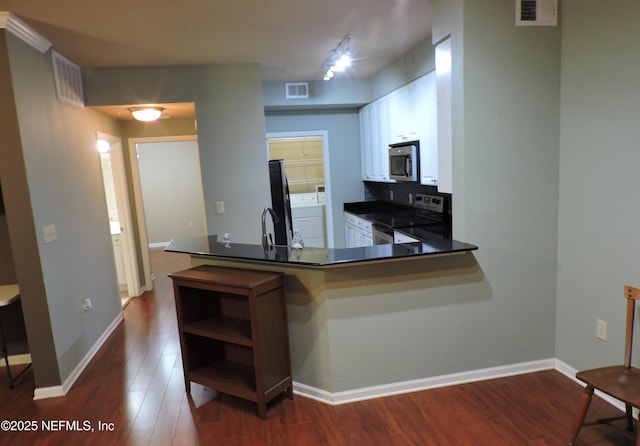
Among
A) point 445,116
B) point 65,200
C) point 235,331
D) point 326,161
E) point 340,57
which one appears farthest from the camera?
point 326,161

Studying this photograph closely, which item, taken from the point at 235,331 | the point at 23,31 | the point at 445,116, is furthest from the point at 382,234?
the point at 23,31

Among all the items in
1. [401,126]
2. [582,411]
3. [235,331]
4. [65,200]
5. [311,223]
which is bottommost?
[582,411]

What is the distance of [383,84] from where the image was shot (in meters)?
4.66

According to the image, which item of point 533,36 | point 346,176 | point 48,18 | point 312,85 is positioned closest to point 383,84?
point 312,85

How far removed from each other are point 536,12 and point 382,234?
7.91 ft

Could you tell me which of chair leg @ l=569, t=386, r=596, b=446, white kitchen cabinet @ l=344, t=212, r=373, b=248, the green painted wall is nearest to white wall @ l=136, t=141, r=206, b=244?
white kitchen cabinet @ l=344, t=212, r=373, b=248

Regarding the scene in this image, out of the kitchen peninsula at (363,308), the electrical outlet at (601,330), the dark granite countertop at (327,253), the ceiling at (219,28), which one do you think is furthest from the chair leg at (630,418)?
the ceiling at (219,28)

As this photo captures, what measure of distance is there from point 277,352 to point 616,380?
5.74 ft

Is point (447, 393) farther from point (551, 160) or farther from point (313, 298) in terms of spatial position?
point (551, 160)

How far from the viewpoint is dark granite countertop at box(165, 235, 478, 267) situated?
2242 mm

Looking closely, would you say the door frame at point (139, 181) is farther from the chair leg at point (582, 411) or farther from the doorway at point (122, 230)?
the chair leg at point (582, 411)

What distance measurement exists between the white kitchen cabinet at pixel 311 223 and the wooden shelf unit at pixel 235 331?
357 centimetres

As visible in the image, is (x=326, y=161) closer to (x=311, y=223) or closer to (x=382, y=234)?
(x=311, y=223)

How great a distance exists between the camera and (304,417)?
2.34 m
